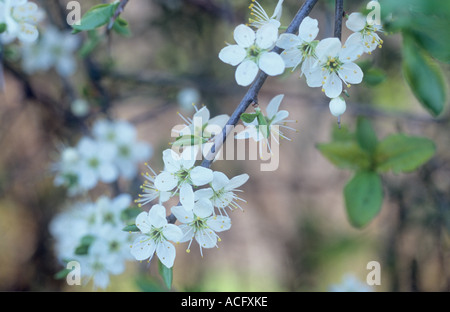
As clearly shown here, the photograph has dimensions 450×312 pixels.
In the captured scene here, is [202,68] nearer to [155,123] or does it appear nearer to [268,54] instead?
[155,123]

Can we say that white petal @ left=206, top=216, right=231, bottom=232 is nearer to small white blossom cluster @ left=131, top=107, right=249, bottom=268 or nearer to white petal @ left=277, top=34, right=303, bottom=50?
small white blossom cluster @ left=131, top=107, right=249, bottom=268

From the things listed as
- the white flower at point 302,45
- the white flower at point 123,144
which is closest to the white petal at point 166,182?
the white flower at point 302,45

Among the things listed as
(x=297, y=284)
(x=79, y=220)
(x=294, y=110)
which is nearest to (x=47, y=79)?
(x=79, y=220)

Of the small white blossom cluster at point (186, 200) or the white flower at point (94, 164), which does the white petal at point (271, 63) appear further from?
the white flower at point (94, 164)

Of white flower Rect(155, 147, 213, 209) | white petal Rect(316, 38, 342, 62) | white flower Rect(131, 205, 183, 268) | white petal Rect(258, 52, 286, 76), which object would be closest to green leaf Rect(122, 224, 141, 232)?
white flower Rect(131, 205, 183, 268)

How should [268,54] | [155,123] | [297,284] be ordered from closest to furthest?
[268,54], [297,284], [155,123]
